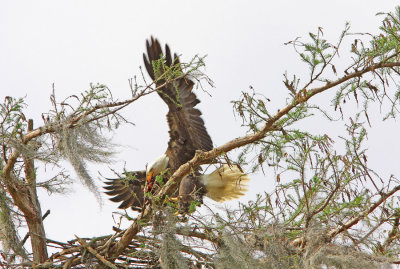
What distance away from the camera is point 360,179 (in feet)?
14.5

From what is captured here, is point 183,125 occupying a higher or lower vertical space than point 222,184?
higher

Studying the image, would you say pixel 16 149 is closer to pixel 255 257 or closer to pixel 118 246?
pixel 118 246

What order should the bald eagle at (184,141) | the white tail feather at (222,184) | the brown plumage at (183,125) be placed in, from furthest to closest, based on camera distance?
the white tail feather at (222,184) < the brown plumage at (183,125) < the bald eagle at (184,141)

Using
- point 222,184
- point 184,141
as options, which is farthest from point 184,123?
point 222,184

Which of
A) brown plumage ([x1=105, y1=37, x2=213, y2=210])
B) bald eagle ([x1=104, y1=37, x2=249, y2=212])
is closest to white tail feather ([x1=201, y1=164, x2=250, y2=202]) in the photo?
bald eagle ([x1=104, y1=37, x2=249, y2=212])

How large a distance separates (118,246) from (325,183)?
5.25 feet

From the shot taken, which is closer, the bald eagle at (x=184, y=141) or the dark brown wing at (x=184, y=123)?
the bald eagle at (x=184, y=141)

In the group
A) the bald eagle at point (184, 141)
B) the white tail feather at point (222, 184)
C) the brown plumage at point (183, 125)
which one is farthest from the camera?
the white tail feather at point (222, 184)

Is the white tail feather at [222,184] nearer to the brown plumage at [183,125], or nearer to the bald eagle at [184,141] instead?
the bald eagle at [184,141]

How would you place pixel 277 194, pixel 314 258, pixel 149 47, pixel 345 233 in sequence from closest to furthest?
pixel 314 258, pixel 345 233, pixel 277 194, pixel 149 47

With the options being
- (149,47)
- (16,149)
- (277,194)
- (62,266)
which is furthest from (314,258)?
(149,47)

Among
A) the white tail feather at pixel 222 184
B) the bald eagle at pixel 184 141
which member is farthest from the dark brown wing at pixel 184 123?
the white tail feather at pixel 222 184

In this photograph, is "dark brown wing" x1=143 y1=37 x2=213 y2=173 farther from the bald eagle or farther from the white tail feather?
the white tail feather

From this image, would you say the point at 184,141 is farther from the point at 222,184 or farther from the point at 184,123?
the point at 222,184
